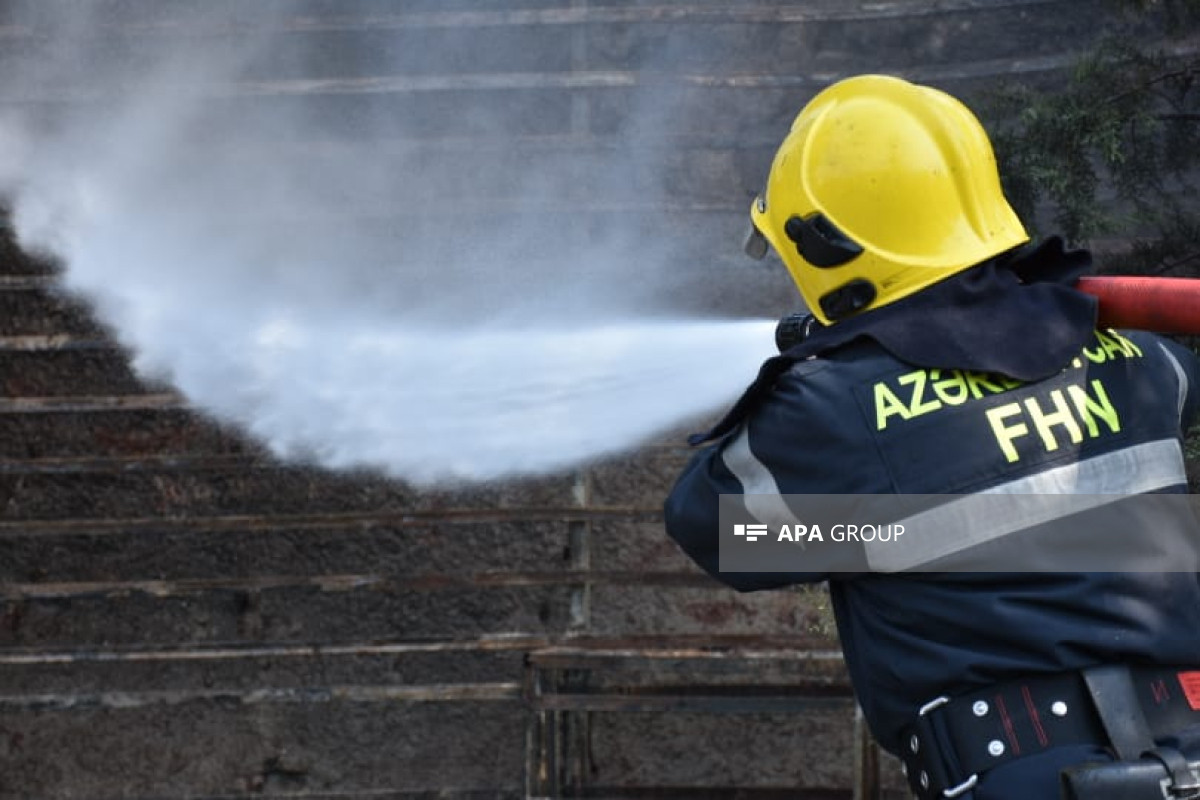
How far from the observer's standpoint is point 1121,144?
4.74m

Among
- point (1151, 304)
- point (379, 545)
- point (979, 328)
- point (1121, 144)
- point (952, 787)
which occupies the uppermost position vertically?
point (1121, 144)

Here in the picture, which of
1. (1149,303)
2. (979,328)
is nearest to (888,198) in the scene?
(979,328)

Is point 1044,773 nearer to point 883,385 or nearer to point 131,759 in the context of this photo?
point 883,385

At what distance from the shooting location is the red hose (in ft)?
7.98

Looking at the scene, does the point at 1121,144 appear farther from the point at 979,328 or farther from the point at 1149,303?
the point at 979,328

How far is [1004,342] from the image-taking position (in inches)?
89.4

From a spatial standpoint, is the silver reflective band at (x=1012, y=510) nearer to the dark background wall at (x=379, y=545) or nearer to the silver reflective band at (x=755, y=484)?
the silver reflective band at (x=755, y=484)

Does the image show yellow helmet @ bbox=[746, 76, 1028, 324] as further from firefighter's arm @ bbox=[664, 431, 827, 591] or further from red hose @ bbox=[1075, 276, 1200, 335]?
firefighter's arm @ bbox=[664, 431, 827, 591]

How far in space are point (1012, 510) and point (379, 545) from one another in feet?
12.6

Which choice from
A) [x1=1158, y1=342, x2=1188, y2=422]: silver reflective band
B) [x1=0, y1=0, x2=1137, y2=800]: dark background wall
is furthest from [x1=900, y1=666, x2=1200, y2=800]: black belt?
[x1=0, y1=0, x2=1137, y2=800]: dark background wall

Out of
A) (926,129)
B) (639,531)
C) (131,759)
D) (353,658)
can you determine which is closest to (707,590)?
(639,531)

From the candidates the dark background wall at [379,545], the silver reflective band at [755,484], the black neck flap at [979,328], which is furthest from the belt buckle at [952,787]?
the dark background wall at [379,545]

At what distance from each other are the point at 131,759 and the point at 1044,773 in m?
4.44

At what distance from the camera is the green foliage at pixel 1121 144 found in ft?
14.5
